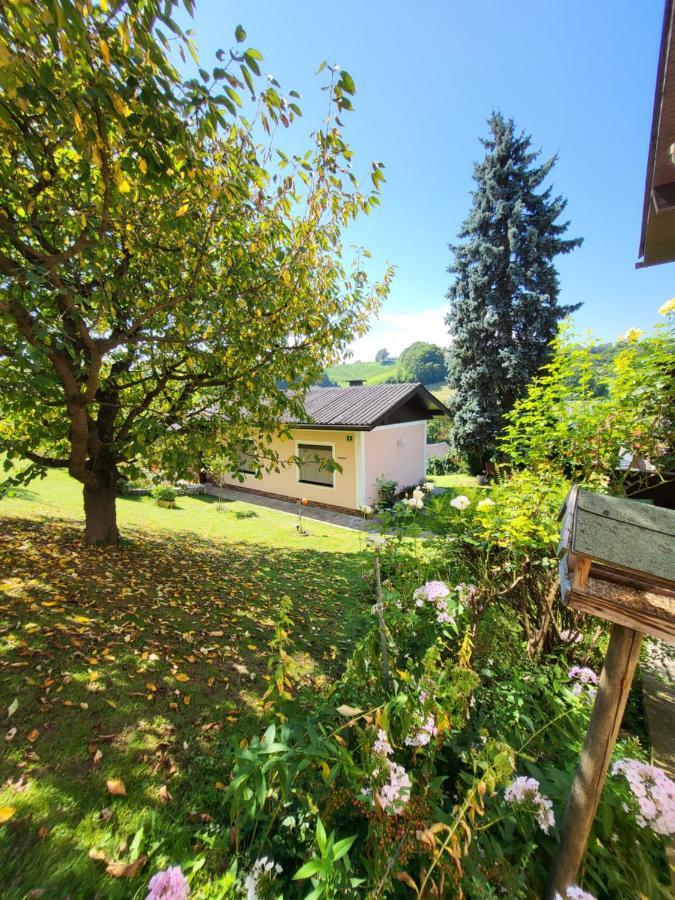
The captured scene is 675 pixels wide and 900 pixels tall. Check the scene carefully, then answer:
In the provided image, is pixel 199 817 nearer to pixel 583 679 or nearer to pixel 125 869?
pixel 125 869

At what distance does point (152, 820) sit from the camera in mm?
1709

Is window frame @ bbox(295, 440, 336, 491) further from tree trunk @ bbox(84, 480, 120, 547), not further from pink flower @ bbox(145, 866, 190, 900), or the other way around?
pink flower @ bbox(145, 866, 190, 900)

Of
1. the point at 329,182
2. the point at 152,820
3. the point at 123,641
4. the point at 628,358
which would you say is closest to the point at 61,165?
the point at 329,182

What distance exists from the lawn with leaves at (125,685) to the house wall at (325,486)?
5452 millimetres

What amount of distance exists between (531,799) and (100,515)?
5.94 meters

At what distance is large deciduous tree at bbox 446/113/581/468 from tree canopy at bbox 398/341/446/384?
51.5 meters

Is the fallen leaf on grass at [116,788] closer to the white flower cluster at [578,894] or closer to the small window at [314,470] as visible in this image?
the white flower cluster at [578,894]

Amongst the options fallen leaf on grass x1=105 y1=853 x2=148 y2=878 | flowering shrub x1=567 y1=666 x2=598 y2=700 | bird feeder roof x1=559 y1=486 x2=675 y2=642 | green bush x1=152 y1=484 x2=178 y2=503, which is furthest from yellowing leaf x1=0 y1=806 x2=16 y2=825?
green bush x1=152 y1=484 x2=178 y2=503

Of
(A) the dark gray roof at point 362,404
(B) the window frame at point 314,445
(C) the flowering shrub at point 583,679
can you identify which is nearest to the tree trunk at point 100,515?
(A) the dark gray roof at point 362,404

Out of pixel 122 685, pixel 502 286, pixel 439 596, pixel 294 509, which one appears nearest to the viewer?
pixel 439 596

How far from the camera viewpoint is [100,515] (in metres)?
5.26

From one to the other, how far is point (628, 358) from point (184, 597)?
17.6 ft

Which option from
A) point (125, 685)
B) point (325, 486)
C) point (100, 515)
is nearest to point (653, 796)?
point (125, 685)

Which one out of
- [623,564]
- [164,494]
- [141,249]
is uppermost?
[141,249]
